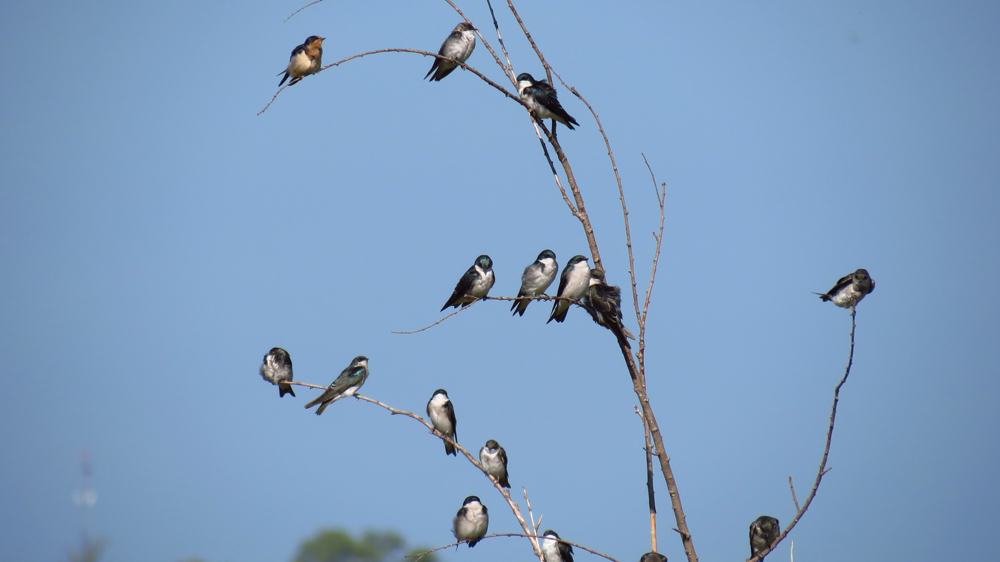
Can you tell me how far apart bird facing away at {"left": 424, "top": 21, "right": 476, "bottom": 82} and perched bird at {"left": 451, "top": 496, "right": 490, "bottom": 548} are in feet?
16.0

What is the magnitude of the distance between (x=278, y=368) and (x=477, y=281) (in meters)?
2.69

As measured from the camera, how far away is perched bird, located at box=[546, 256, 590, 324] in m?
7.65

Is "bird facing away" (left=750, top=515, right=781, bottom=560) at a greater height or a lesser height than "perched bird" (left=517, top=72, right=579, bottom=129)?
lesser

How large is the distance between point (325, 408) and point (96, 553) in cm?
1012

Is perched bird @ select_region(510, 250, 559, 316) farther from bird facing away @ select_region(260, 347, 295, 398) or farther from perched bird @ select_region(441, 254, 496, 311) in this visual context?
bird facing away @ select_region(260, 347, 295, 398)

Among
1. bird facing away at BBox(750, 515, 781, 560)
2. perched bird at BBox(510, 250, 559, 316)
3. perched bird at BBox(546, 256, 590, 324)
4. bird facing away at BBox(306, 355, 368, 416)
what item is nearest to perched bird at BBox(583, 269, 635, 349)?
perched bird at BBox(546, 256, 590, 324)

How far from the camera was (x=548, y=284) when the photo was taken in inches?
332

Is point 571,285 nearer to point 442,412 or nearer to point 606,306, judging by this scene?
point 606,306

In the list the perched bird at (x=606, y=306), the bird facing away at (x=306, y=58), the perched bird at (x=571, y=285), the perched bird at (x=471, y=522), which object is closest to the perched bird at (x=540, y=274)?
the perched bird at (x=571, y=285)

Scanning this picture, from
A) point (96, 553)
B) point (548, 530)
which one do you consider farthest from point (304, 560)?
point (548, 530)

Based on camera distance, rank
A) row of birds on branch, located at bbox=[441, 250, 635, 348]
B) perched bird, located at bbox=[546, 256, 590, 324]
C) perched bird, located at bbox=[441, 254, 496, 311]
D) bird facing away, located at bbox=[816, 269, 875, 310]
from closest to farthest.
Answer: row of birds on branch, located at bbox=[441, 250, 635, 348], perched bird, located at bbox=[546, 256, 590, 324], bird facing away, located at bbox=[816, 269, 875, 310], perched bird, located at bbox=[441, 254, 496, 311]

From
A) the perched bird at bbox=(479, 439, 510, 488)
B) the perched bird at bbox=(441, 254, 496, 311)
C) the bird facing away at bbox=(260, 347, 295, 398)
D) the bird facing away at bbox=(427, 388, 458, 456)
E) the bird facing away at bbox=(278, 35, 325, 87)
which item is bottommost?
the perched bird at bbox=(479, 439, 510, 488)

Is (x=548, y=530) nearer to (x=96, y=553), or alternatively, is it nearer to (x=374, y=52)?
(x=374, y=52)

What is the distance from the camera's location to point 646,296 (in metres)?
4.40
